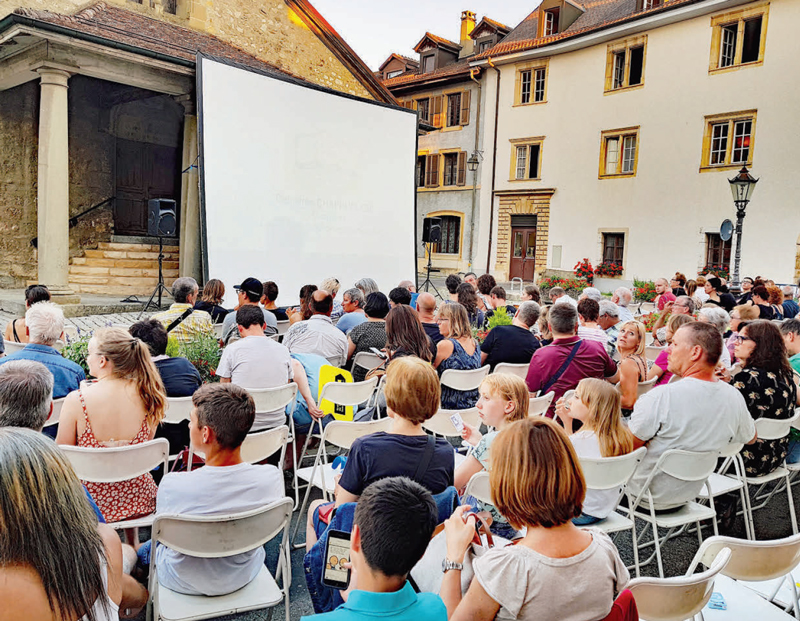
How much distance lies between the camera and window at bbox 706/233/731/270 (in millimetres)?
16750

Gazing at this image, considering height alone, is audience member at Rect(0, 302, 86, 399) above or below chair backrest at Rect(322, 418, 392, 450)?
above

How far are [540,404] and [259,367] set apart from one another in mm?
1779

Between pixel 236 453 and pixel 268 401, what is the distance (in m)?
1.36

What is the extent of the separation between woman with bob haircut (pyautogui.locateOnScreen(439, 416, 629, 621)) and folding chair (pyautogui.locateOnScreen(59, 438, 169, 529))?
4.87 ft

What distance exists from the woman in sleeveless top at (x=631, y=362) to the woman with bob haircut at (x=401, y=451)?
2.19 m

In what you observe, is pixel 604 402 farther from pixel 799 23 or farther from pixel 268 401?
pixel 799 23

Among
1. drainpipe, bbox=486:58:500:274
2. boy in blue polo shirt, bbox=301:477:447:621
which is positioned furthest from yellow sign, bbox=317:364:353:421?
drainpipe, bbox=486:58:500:274

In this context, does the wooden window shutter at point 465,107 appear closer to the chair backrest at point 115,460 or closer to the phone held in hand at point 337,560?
the chair backrest at point 115,460

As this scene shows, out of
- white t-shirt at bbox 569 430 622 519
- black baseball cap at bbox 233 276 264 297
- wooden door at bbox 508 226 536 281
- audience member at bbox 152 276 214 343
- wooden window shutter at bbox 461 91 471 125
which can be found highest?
wooden window shutter at bbox 461 91 471 125

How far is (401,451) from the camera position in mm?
2252

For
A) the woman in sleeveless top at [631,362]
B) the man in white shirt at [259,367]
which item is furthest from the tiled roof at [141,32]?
the woman in sleeveless top at [631,362]

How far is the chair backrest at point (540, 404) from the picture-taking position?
380 cm

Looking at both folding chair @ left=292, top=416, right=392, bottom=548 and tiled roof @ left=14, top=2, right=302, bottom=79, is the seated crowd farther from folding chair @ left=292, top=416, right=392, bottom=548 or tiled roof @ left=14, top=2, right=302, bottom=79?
tiled roof @ left=14, top=2, right=302, bottom=79

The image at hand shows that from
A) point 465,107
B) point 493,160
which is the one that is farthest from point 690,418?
point 465,107
